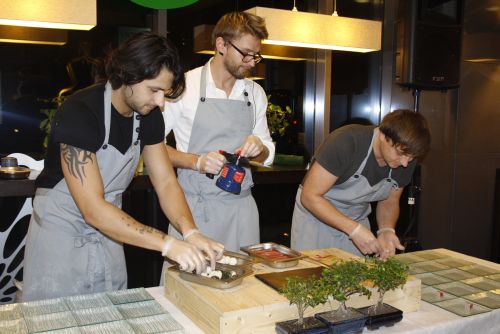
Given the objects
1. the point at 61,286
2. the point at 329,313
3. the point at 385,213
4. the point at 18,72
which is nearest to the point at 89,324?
the point at 61,286

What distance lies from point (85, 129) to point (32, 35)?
2299 mm

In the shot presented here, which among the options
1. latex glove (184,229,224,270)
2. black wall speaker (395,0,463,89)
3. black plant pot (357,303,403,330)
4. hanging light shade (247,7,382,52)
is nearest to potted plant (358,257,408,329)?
black plant pot (357,303,403,330)

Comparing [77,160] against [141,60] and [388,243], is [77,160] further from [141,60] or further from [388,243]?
[388,243]

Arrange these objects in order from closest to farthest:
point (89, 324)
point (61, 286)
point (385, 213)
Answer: point (89, 324)
point (61, 286)
point (385, 213)

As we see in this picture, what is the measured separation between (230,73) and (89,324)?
1264 millimetres

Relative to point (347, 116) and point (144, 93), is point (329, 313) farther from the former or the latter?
point (347, 116)

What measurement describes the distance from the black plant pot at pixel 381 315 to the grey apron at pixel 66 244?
2.92 ft

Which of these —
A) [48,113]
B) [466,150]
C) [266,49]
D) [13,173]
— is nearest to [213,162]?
[13,173]

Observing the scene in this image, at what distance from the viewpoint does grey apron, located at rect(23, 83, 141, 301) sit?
1.76 meters

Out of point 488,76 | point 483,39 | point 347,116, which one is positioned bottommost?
point 347,116

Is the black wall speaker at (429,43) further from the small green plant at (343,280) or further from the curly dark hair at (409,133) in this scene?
the small green plant at (343,280)

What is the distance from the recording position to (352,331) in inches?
54.6

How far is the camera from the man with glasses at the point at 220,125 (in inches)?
88.4

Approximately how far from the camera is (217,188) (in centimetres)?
228
